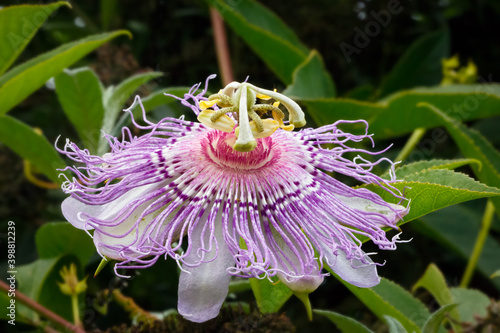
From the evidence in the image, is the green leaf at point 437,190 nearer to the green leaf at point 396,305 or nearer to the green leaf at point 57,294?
the green leaf at point 396,305

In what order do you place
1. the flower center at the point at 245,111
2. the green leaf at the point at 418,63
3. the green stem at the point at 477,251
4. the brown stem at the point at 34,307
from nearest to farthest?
1. the flower center at the point at 245,111
2. the brown stem at the point at 34,307
3. the green stem at the point at 477,251
4. the green leaf at the point at 418,63

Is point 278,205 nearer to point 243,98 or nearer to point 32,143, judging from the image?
point 243,98

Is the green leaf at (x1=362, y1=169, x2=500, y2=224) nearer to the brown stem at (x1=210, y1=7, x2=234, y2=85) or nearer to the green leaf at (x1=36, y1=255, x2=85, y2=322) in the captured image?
the green leaf at (x1=36, y1=255, x2=85, y2=322)

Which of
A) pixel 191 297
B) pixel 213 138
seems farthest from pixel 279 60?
pixel 191 297

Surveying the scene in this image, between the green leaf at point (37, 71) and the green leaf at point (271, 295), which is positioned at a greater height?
the green leaf at point (37, 71)

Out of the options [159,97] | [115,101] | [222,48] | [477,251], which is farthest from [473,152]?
[222,48]

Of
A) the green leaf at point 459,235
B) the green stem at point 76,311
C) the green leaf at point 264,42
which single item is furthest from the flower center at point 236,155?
the green leaf at point 459,235
